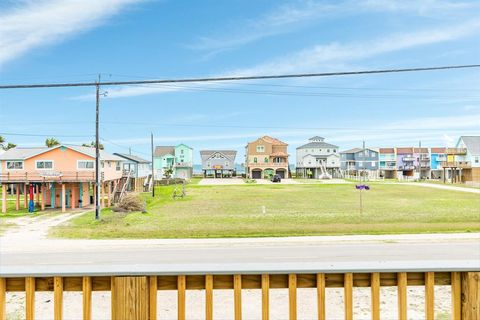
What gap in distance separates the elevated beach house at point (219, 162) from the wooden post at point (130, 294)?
68.2 metres

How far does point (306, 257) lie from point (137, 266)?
32.0 feet

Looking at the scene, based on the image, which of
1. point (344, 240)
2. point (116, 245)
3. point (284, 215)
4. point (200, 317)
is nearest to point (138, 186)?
point (284, 215)

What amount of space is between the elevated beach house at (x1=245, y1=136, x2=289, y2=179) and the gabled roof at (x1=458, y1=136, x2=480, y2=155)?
102 feet

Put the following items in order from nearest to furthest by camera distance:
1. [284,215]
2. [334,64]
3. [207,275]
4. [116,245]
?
[207,275] → [334,64] → [116,245] → [284,215]

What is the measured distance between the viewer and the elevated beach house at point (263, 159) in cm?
6103

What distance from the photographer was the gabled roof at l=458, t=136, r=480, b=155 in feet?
197

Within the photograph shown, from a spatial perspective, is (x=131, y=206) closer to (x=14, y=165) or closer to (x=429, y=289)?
(x=14, y=165)

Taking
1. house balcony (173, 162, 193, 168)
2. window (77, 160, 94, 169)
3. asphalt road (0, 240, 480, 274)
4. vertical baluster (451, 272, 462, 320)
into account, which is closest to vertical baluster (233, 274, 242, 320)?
vertical baluster (451, 272, 462, 320)

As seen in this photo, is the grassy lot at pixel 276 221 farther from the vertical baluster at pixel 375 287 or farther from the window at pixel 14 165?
the vertical baluster at pixel 375 287

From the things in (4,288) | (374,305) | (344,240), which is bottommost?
(344,240)

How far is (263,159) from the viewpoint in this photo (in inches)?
2479

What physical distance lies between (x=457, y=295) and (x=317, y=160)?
71316 millimetres

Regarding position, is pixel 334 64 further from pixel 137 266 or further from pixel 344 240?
pixel 344 240

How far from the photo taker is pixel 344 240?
14.5 m
